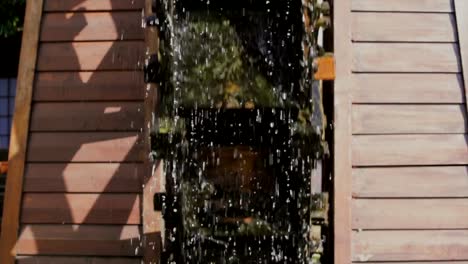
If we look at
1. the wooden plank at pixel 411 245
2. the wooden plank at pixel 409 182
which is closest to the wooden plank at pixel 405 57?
the wooden plank at pixel 409 182

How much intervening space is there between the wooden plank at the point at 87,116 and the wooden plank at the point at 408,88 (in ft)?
4.79

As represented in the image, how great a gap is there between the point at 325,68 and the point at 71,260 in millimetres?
2135

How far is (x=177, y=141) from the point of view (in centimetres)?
334

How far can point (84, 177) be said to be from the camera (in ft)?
14.7

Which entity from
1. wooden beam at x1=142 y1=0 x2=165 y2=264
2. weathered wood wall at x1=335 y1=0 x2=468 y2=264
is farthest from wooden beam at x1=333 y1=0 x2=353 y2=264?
wooden beam at x1=142 y1=0 x2=165 y2=264

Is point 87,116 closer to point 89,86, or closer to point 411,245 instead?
point 89,86

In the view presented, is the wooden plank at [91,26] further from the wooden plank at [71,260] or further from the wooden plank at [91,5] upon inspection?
the wooden plank at [71,260]

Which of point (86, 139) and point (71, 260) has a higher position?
point (86, 139)

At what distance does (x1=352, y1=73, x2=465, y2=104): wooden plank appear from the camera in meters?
4.34

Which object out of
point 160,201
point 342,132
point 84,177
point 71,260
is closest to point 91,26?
point 84,177

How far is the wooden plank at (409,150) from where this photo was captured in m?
4.27

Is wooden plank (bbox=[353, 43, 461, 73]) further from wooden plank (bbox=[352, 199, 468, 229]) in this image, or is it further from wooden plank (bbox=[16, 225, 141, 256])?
wooden plank (bbox=[16, 225, 141, 256])

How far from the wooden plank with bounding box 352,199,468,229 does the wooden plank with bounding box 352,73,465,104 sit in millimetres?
643

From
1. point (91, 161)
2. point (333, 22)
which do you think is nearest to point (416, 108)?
point (333, 22)
